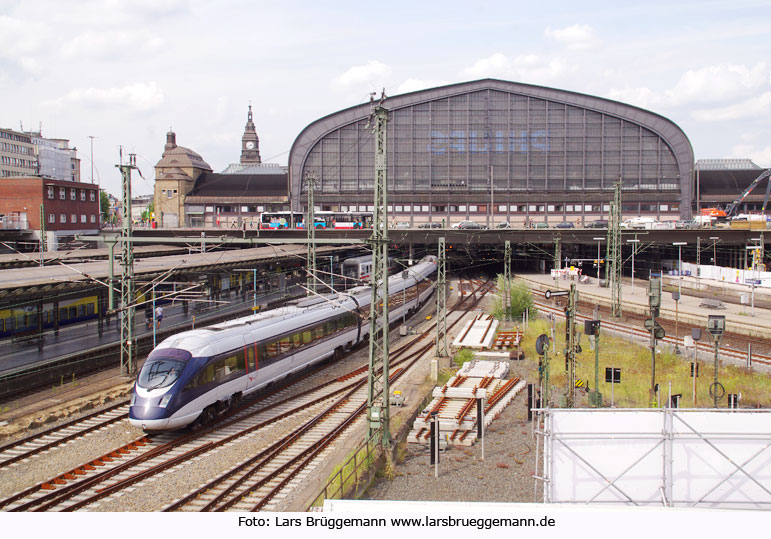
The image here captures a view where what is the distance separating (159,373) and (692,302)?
1484 inches

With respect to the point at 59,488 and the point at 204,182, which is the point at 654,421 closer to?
the point at 59,488

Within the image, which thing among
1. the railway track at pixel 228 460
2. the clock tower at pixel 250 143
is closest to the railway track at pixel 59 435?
the railway track at pixel 228 460

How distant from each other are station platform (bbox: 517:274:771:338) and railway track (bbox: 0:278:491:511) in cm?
2110

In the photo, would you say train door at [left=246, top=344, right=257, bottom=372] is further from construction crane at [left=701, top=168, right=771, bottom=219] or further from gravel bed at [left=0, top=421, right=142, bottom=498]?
construction crane at [left=701, top=168, right=771, bottom=219]

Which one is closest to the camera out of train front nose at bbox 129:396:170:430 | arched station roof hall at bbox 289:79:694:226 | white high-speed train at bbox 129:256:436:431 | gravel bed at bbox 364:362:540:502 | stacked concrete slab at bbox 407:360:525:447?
gravel bed at bbox 364:362:540:502

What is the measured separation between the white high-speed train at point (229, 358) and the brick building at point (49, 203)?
32.4 metres

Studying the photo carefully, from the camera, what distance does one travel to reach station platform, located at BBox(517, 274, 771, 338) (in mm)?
34031

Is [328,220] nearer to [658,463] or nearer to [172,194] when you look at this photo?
[172,194]

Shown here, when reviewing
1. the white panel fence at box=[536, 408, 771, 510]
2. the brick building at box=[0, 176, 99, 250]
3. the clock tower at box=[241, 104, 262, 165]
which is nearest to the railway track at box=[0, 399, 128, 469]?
the white panel fence at box=[536, 408, 771, 510]

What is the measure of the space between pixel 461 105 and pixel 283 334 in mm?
57019

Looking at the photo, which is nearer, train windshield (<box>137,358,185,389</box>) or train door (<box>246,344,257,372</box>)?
train windshield (<box>137,358,185,389</box>)

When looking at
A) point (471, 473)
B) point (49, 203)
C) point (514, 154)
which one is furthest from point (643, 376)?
point (514, 154)

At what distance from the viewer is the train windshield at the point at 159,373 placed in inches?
643

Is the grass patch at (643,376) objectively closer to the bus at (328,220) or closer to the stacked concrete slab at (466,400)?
the stacked concrete slab at (466,400)
